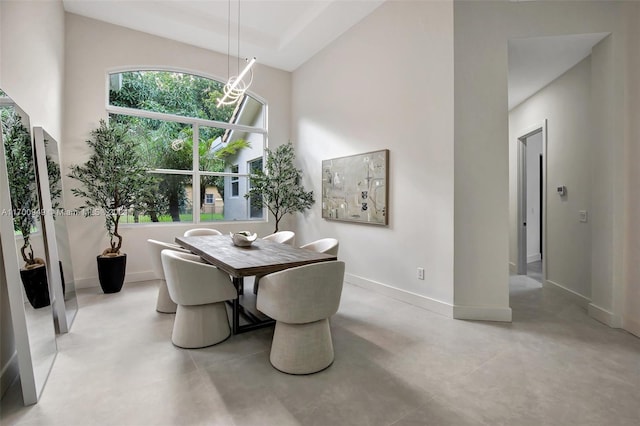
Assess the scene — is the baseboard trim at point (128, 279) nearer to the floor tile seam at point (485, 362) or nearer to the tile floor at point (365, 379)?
the tile floor at point (365, 379)

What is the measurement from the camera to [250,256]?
2646 mm

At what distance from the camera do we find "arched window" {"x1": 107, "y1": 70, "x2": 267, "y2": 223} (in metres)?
4.59

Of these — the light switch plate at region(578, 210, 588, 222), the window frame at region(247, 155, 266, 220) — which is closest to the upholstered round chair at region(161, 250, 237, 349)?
the window frame at region(247, 155, 266, 220)

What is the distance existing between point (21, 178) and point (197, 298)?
1520mm

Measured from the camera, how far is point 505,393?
6.28 ft

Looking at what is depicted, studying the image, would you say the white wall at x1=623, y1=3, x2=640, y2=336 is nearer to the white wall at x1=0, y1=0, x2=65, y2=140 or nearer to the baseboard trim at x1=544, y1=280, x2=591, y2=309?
the baseboard trim at x1=544, y1=280, x2=591, y2=309

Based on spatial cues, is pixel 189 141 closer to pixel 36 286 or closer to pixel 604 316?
pixel 36 286

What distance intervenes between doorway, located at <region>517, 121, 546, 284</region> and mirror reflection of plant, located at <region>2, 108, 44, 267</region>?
5.54m

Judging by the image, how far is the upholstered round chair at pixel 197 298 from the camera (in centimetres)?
235

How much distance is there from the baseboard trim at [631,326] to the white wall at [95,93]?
5357 millimetres

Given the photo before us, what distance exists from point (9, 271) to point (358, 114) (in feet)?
12.5

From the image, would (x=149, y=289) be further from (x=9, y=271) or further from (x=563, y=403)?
(x=563, y=403)

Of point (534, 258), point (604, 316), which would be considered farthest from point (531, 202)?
point (604, 316)

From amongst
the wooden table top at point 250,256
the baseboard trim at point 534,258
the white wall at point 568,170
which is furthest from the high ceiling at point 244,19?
the baseboard trim at point 534,258
